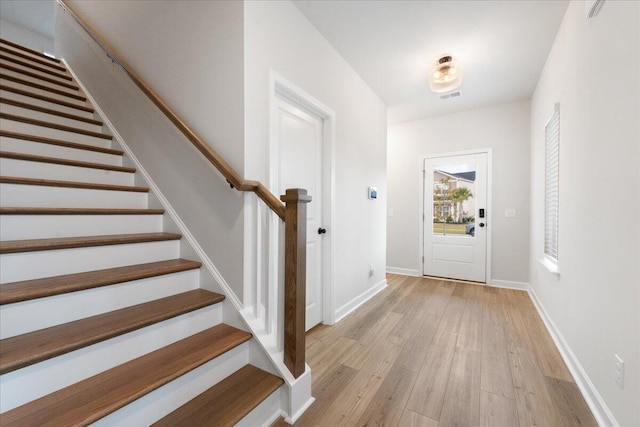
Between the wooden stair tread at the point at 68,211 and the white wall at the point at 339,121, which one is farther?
the white wall at the point at 339,121

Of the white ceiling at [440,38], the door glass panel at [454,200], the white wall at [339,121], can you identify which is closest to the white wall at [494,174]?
the door glass panel at [454,200]

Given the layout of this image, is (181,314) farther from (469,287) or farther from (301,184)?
(469,287)

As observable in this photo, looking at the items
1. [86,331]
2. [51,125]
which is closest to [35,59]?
[51,125]

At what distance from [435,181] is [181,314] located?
4.20m

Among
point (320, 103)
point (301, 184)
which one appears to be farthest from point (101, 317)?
point (320, 103)

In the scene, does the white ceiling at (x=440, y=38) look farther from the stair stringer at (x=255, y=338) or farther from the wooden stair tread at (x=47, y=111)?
the wooden stair tread at (x=47, y=111)

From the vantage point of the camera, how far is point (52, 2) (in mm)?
3869

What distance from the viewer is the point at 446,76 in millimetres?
2715

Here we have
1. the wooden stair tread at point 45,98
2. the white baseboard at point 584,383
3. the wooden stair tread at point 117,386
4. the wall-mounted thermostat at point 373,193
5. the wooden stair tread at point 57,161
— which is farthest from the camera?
the wall-mounted thermostat at point 373,193

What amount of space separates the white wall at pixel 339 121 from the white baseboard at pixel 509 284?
1.77 m

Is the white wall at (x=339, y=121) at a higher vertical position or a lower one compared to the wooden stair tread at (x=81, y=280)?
higher

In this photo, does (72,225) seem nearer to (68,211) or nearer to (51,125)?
(68,211)

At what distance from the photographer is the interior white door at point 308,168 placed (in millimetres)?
2197

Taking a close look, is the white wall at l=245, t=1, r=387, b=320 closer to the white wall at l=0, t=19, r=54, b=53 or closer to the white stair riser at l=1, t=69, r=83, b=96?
the white stair riser at l=1, t=69, r=83, b=96
